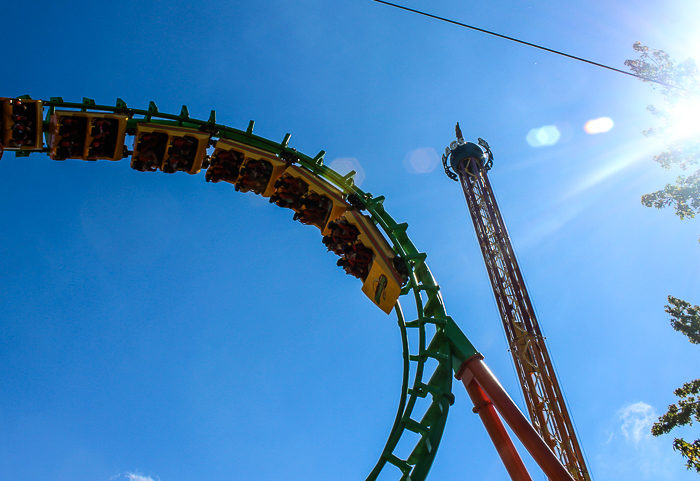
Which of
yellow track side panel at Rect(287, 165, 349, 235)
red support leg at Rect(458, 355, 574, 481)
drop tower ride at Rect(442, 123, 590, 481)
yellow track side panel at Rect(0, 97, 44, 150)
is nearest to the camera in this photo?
red support leg at Rect(458, 355, 574, 481)

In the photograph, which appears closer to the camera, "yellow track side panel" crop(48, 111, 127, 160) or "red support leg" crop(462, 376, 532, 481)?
"red support leg" crop(462, 376, 532, 481)

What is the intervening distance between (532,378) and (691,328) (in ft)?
11.8

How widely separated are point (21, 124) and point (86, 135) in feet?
2.63

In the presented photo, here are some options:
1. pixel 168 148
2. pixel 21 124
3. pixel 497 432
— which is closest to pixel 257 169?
pixel 168 148

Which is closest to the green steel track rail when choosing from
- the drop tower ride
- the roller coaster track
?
the roller coaster track

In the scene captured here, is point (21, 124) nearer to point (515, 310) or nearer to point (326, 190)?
point (326, 190)

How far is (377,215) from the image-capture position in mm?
6703

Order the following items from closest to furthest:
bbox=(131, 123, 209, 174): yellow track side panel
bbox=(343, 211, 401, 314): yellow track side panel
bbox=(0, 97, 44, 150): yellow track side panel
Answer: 1. bbox=(343, 211, 401, 314): yellow track side panel
2. bbox=(0, 97, 44, 150): yellow track side panel
3. bbox=(131, 123, 209, 174): yellow track side panel

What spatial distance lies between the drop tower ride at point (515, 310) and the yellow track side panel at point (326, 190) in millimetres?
6292

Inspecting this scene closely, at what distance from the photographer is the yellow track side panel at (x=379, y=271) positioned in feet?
19.1

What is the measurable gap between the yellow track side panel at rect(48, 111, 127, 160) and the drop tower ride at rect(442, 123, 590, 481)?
9.29 meters

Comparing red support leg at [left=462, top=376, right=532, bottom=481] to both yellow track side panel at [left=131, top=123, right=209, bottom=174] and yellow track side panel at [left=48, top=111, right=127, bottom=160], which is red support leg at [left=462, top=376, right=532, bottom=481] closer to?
yellow track side panel at [left=131, top=123, right=209, bottom=174]

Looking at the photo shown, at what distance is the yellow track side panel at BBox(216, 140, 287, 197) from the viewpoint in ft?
23.5

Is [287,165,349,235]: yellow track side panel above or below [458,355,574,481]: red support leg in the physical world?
above
